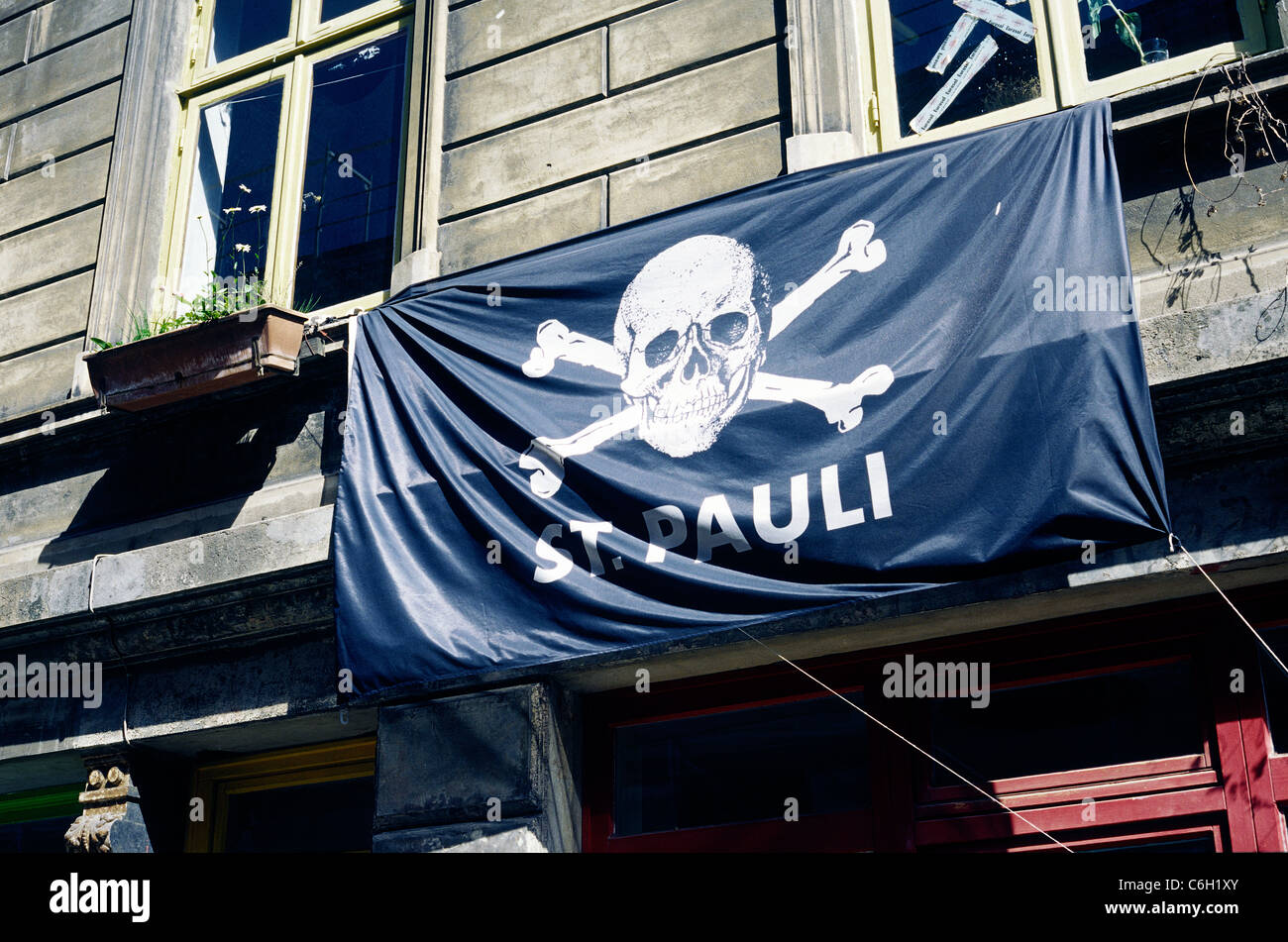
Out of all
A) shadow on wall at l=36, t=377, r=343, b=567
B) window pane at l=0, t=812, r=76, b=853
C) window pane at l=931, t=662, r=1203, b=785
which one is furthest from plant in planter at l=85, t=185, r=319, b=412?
window pane at l=931, t=662, r=1203, b=785

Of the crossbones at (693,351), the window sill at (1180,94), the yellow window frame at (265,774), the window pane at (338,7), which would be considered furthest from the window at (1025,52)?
the yellow window frame at (265,774)

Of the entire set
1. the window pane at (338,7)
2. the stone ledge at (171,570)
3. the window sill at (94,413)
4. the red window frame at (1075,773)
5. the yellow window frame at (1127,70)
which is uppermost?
the window pane at (338,7)

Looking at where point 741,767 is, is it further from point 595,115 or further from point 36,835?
point 36,835

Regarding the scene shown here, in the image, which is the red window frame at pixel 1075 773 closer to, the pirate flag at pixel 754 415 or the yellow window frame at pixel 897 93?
the pirate flag at pixel 754 415

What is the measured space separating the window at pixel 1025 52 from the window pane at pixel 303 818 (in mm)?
4531

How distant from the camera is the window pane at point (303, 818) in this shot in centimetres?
752

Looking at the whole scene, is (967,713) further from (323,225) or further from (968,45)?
(323,225)

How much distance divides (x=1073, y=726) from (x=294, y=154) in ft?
20.2

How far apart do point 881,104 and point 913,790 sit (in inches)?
139

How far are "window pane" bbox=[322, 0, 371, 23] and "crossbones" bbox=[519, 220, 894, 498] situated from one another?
150 inches

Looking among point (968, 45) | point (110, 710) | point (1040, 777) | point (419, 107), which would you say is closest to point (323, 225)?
point (419, 107)

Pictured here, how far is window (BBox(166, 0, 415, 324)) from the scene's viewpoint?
28.8 feet

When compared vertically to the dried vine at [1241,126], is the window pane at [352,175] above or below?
above

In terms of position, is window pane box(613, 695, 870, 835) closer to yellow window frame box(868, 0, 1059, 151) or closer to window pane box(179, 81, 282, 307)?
yellow window frame box(868, 0, 1059, 151)
